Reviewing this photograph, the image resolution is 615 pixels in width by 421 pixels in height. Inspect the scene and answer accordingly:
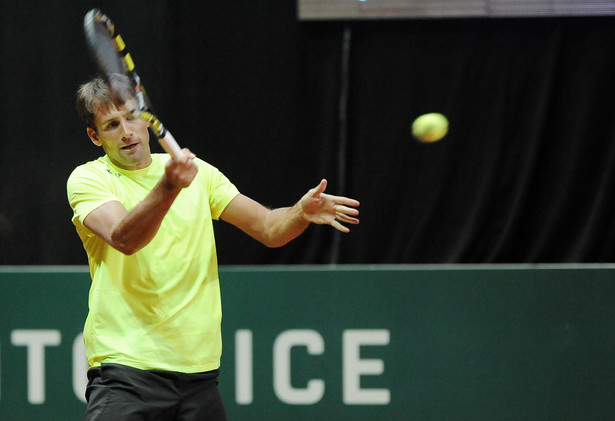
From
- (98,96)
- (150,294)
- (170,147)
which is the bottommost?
(150,294)

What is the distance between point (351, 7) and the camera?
4465mm

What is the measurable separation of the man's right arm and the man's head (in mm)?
329

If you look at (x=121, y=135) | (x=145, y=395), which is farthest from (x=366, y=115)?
(x=145, y=395)

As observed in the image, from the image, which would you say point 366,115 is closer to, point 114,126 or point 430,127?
point 430,127

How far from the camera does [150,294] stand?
2.39m

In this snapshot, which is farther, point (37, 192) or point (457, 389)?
point (37, 192)

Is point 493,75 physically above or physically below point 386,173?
above

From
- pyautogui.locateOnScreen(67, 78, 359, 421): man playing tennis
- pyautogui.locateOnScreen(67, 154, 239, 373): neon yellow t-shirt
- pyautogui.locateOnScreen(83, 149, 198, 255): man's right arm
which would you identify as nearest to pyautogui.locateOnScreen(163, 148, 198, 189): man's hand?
pyautogui.locateOnScreen(83, 149, 198, 255): man's right arm

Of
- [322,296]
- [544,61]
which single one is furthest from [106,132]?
[544,61]

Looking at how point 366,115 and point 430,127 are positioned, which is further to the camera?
point 366,115

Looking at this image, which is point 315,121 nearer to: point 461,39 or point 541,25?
point 461,39

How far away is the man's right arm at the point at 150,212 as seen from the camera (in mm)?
2096

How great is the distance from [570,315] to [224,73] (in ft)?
7.34

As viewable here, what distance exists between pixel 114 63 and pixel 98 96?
0.45ft
